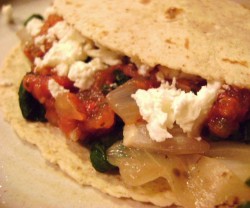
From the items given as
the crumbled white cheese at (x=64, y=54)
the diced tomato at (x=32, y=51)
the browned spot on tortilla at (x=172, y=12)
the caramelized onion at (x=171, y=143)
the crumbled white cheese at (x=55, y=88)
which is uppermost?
the browned spot on tortilla at (x=172, y=12)

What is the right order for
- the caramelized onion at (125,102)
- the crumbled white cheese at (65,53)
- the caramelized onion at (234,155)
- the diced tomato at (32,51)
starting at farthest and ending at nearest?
the diced tomato at (32,51), the crumbled white cheese at (65,53), the caramelized onion at (125,102), the caramelized onion at (234,155)

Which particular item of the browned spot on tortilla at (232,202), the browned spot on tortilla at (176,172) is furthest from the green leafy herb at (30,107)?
the browned spot on tortilla at (232,202)

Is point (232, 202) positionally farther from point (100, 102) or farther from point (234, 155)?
point (100, 102)

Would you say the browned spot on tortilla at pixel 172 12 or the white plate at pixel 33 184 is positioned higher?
the browned spot on tortilla at pixel 172 12


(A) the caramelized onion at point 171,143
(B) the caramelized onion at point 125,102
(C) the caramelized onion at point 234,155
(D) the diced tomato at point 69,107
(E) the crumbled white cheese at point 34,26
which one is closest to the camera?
(C) the caramelized onion at point 234,155

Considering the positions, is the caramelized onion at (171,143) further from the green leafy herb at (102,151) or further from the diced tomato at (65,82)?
the diced tomato at (65,82)

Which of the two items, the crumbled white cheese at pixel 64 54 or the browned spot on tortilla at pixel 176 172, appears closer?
the browned spot on tortilla at pixel 176 172
